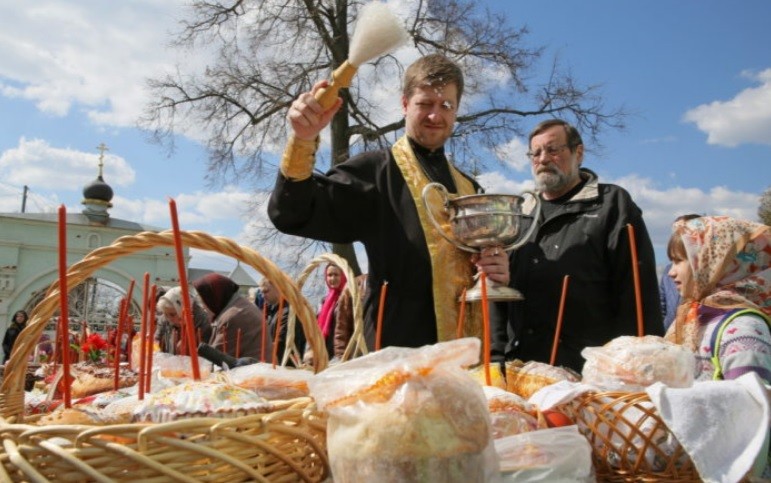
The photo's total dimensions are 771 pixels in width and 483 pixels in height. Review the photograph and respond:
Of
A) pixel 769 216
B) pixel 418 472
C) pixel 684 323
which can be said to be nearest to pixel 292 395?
pixel 418 472

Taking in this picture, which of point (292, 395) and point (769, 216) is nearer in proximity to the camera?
point (292, 395)

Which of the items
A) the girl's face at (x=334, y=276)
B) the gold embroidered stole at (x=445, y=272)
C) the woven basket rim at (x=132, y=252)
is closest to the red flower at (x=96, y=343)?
the girl's face at (x=334, y=276)

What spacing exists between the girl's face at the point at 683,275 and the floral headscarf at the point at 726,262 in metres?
0.02

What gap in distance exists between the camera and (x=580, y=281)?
7.55ft

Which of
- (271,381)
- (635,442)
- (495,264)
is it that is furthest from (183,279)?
(495,264)

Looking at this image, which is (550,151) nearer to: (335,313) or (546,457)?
(546,457)

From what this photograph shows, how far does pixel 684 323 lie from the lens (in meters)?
1.90

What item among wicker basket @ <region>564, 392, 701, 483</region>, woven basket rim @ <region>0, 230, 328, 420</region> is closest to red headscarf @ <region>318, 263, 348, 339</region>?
woven basket rim @ <region>0, 230, 328, 420</region>

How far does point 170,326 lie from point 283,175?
3307 mm

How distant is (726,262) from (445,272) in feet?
2.75

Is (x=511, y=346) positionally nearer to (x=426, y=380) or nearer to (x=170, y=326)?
(x=426, y=380)

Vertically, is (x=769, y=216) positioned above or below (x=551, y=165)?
above

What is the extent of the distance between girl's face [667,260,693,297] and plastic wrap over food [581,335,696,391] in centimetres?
83

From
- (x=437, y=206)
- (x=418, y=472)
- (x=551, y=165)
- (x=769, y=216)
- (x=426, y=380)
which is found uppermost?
(x=769, y=216)
